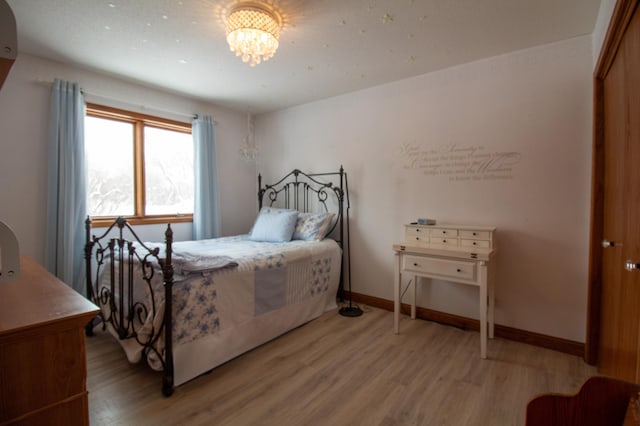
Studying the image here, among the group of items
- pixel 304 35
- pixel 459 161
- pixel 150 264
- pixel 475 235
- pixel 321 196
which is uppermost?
pixel 304 35

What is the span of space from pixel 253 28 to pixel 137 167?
2127 millimetres

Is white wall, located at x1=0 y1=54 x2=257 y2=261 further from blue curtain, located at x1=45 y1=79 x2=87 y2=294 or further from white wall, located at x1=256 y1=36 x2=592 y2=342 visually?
white wall, located at x1=256 y1=36 x2=592 y2=342

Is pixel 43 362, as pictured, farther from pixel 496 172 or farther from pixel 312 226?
pixel 496 172

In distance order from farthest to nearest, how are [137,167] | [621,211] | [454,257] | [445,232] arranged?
[137,167] → [445,232] → [454,257] → [621,211]

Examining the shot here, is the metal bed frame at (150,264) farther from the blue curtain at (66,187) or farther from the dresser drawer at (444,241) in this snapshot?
the dresser drawer at (444,241)

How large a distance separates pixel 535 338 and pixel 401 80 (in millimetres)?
2442

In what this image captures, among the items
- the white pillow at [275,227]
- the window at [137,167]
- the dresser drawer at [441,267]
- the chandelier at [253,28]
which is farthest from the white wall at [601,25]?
the window at [137,167]

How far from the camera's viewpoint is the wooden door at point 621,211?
1.32 m

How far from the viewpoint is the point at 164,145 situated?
137 inches

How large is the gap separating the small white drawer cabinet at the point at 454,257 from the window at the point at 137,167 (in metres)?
2.49

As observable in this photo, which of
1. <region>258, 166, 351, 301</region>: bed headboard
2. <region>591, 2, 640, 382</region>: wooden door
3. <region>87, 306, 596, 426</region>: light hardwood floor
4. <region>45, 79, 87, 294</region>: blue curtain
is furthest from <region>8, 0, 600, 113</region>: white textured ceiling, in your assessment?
<region>87, 306, 596, 426</region>: light hardwood floor

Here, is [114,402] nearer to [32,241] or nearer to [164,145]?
[32,241]

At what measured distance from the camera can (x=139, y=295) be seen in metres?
2.10

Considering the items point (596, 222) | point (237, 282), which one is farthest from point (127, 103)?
point (596, 222)
